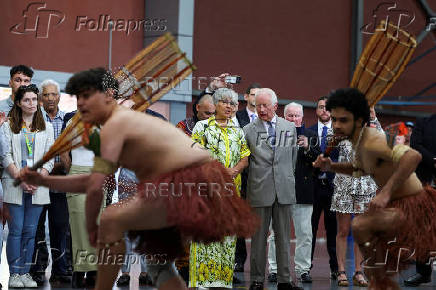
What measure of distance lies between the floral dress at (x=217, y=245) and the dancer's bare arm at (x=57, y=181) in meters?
1.92

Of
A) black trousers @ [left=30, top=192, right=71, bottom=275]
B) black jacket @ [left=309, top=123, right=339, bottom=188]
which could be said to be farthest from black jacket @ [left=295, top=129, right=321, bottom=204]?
black trousers @ [left=30, top=192, right=71, bottom=275]

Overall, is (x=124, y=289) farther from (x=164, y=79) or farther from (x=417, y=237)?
(x=417, y=237)

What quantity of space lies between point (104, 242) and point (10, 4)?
6033mm

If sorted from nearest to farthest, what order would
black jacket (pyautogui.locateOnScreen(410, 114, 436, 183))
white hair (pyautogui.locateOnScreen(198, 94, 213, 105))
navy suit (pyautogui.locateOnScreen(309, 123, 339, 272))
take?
white hair (pyautogui.locateOnScreen(198, 94, 213, 105)) → black jacket (pyautogui.locateOnScreen(410, 114, 436, 183)) → navy suit (pyautogui.locateOnScreen(309, 123, 339, 272))

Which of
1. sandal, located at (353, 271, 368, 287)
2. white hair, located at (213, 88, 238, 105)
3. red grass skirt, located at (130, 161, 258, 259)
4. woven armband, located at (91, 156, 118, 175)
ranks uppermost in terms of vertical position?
white hair, located at (213, 88, 238, 105)

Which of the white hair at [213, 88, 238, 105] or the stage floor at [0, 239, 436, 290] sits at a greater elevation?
the white hair at [213, 88, 238, 105]

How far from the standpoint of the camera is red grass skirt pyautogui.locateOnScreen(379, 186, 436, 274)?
4.59 metres

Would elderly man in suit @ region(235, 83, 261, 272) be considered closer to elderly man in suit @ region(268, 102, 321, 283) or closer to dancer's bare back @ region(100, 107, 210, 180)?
elderly man in suit @ region(268, 102, 321, 283)

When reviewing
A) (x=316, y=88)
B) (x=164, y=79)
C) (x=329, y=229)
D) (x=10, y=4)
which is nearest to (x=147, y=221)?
(x=164, y=79)

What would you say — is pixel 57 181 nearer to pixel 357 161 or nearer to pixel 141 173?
pixel 141 173

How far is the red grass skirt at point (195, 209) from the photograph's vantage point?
13.3 feet

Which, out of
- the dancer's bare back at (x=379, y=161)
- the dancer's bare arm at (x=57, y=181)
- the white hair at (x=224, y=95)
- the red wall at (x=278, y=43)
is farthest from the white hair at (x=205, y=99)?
the red wall at (x=278, y=43)

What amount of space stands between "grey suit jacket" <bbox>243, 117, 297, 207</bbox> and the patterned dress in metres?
0.68

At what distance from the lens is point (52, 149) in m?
4.57
